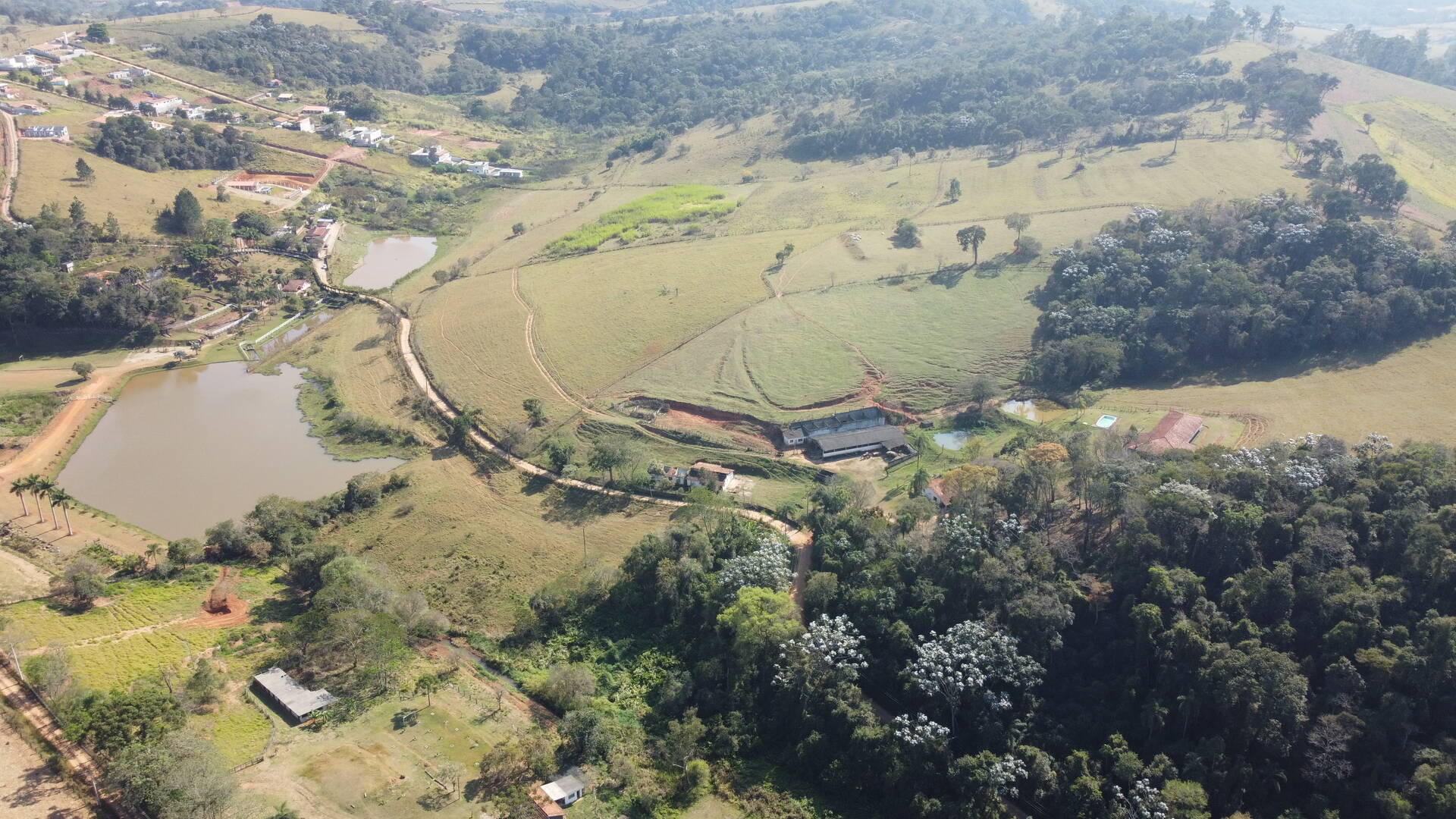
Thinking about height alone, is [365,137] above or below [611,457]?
above

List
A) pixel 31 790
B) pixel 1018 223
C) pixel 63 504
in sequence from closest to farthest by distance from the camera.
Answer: pixel 31 790 → pixel 63 504 → pixel 1018 223

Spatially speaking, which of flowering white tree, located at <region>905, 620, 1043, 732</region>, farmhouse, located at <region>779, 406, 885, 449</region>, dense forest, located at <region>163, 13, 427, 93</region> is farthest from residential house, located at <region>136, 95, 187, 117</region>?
flowering white tree, located at <region>905, 620, 1043, 732</region>

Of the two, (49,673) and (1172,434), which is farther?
(1172,434)

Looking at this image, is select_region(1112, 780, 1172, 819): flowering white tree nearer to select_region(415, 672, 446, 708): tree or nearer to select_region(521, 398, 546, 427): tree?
select_region(415, 672, 446, 708): tree

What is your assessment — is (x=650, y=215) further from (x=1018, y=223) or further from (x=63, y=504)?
(x=63, y=504)

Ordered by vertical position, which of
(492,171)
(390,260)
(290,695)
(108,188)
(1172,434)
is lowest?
(290,695)

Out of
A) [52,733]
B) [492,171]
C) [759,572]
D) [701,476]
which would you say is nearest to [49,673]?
[52,733]

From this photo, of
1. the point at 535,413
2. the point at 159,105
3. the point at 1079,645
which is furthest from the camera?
the point at 159,105

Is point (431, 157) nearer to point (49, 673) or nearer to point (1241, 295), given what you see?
point (49, 673)
